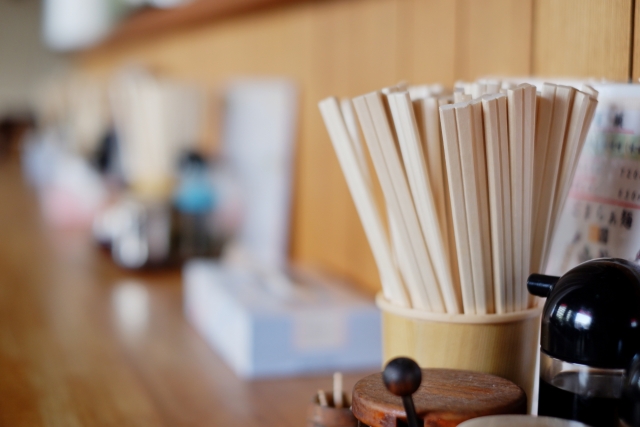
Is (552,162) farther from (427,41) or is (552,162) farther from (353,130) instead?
(427,41)

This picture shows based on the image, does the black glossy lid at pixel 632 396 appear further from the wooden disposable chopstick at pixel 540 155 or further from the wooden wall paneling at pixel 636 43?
the wooden wall paneling at pixel 636 43

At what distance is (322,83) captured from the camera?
1.30 meters

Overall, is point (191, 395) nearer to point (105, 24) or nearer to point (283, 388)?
point (283, 388)

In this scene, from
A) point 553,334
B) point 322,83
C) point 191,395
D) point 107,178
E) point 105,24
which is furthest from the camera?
point 105,24

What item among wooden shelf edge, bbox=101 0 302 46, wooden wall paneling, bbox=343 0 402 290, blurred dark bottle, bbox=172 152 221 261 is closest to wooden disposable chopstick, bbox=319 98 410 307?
wooden wall paneling, bbox=343 0 402 290

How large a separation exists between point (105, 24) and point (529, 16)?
2.00 metres

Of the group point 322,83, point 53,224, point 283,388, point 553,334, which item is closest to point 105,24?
point 53,224

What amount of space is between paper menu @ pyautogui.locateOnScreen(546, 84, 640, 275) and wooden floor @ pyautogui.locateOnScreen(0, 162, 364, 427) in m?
0.32

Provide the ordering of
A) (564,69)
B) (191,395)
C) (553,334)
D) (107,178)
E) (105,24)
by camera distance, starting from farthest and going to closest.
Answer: (105,24), (107,178), (191,395), (564,69), (553,334)

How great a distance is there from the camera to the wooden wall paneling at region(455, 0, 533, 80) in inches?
30.7

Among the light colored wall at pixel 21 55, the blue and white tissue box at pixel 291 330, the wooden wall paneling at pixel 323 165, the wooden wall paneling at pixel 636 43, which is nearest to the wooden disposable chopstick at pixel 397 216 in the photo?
the wooden wall paneling at pixel 636 43

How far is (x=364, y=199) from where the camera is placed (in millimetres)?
584

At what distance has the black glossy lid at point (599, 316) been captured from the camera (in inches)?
16.9

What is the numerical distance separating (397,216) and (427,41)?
518 mm
